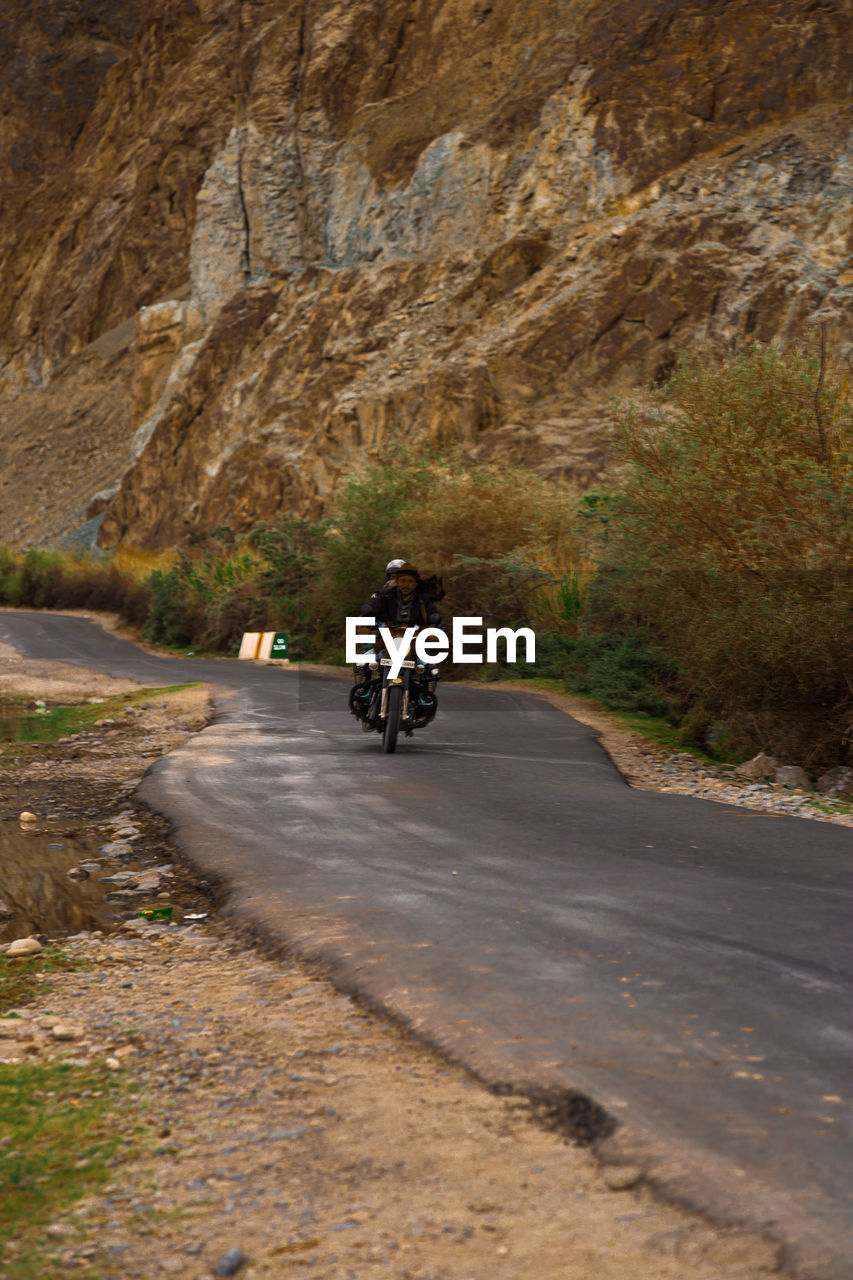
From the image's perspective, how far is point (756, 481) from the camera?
39.7ft

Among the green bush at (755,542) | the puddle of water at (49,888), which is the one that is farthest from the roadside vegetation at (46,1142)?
the green bush at (755,542)

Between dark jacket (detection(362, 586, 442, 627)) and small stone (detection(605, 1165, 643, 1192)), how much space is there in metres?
9.19

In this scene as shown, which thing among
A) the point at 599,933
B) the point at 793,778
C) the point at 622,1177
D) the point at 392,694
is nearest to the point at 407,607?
the point at 392,694

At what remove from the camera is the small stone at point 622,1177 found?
10.6ft

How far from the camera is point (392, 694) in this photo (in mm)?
12117

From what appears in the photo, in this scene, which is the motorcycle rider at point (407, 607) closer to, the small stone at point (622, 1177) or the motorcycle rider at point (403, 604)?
the motorcycle rider at point (403, 604)

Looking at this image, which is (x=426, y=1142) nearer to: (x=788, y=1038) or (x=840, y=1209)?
(x=840, y=1209)

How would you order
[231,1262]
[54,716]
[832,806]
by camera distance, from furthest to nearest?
[54,716] < [832,806] < [231,1262]

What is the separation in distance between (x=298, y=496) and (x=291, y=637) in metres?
13.4

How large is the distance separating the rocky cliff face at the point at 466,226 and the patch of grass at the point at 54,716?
14.9m

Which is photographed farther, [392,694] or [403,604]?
[403,604]

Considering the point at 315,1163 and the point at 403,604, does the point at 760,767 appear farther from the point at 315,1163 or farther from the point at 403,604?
the point at 315,1163

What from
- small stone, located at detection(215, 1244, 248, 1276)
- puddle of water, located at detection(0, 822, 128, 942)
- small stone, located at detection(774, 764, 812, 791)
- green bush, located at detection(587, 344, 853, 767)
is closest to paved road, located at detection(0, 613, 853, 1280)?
puddle of water, located at detection(0, 822, 128, 942)

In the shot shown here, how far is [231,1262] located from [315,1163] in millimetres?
547
